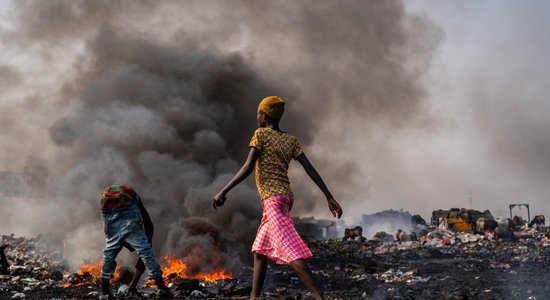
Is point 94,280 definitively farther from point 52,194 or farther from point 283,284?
point 52,194

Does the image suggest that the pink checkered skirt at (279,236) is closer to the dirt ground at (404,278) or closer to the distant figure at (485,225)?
the dirt ground at (404,278)

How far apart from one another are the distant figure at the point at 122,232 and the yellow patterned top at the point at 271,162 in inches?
91.0

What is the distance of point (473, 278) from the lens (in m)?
8.09

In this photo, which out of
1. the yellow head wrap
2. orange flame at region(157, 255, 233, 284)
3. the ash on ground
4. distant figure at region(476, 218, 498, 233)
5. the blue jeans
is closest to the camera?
the yellow head wrap

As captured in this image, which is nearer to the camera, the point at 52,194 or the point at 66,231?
the point at 66,231

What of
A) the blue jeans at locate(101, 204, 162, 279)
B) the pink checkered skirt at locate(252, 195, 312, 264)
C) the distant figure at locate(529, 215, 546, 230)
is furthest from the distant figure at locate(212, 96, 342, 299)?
the distant figure at locate(529, 215, 546, 230)

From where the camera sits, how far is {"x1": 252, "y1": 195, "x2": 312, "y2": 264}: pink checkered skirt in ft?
11.0

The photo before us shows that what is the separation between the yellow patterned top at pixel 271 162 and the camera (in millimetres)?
3566

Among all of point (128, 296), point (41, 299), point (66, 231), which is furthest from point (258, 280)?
point (66, 231)

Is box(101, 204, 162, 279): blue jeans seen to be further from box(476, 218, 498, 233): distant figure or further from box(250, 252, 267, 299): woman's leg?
box(476, 218, 498, 233): distant figure

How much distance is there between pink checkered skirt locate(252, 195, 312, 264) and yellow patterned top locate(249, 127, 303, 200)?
0.08 meters

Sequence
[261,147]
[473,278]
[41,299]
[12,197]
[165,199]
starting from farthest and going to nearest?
[12,197]
[165,199]
[473,278]
[41,299]
[261,147]

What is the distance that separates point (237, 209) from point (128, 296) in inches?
404

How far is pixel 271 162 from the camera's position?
3.60 m
